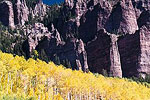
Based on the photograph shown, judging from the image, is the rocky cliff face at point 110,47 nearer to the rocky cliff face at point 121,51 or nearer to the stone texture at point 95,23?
the rocky cliff face at point 121,51

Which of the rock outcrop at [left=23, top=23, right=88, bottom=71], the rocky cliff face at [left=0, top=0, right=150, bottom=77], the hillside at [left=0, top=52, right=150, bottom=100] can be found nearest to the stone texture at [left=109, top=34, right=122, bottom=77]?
the rocky cliff face at [left=0, top=0, right=150, bottom=77]

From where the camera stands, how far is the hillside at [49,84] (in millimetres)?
67062

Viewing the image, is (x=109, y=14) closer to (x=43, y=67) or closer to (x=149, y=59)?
(x=149, y=59)

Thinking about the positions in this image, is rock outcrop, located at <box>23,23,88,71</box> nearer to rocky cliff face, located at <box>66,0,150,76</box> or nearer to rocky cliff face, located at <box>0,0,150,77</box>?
rocky cliff face, located at <box>0,0,150,77</box>

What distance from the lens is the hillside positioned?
67.1 meters

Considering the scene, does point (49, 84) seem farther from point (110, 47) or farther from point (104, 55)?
point (110, 47)

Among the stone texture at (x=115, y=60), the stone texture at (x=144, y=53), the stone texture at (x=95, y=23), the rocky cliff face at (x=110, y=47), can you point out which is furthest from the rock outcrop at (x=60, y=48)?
the stone texture at (x=144, y=53)

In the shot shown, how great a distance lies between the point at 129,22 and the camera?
624ft

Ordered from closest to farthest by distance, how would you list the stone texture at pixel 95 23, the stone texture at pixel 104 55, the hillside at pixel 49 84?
1. the hillside at pixel 49 84
2. the stone texture at pixel 104 55
3. the stone texture at pixel 95 23

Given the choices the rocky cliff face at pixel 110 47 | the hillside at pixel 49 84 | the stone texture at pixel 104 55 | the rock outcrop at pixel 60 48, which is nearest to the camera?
the hillside at pixel 49 84

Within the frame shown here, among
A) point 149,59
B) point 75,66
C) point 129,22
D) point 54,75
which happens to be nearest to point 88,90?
point 54,75

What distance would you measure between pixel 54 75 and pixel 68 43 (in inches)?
3586

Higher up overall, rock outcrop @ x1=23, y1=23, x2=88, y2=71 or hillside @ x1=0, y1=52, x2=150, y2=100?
rock outcrop @ x1=23, y1=23, x2=88, y2=71

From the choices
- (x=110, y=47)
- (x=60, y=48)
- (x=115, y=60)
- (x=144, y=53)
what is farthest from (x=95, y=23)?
(x=144, y=53)
